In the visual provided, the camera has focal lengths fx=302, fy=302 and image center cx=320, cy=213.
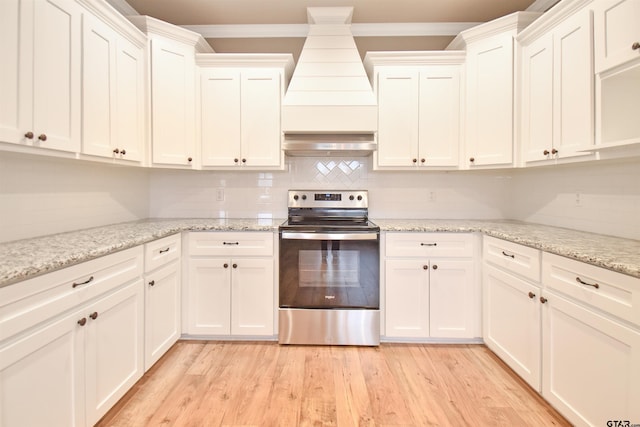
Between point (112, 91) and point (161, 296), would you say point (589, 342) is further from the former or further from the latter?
point (112, 91)

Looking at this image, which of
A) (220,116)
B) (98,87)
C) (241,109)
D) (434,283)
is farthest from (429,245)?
(98,87)

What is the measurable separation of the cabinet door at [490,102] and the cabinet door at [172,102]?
2.34 meters

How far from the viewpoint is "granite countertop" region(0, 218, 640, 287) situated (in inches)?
47.0

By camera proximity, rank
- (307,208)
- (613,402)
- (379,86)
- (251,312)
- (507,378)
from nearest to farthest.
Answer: (613,402) → (507,378) → (251,312) → (379,86) → (307,208)

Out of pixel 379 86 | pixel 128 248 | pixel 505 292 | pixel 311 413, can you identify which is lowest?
pixel 311 413

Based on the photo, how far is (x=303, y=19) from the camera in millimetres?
2828

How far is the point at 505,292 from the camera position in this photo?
6.68 feet

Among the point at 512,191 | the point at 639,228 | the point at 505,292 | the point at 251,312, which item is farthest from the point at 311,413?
the point at 512,191

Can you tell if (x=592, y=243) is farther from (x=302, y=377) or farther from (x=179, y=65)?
(x=179, y=65)

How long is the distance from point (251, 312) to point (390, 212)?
1.57 metres

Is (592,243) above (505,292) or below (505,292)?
above

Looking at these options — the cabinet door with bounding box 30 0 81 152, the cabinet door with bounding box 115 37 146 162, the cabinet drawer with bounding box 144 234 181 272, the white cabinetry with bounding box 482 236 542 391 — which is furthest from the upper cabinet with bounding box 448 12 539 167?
the cabinet door with bounding box 30 0 81 152

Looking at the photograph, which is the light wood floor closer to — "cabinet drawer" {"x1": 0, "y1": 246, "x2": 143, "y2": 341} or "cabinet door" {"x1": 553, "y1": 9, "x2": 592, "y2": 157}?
"cabinet drawer" {"x1": 0, "y1": 246, "x2": 143, "y2": 341}

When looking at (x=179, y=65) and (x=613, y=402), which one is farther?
(x=179, y=65)
